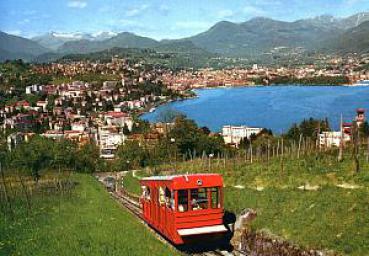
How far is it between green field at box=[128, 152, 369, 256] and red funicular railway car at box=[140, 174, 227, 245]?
141cm

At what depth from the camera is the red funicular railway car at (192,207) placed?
13.8 metres

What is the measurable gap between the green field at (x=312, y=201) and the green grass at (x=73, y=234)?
10.7 ft

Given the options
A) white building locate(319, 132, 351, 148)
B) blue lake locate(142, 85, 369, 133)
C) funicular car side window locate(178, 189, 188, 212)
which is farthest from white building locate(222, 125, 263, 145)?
funicular car side window locate(178, 189, 188, 212)

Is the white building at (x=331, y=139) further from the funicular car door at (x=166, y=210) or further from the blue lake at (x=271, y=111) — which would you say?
the blue lake at (x=271, y=111)

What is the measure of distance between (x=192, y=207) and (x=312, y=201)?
3.29 meters

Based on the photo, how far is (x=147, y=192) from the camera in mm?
17531

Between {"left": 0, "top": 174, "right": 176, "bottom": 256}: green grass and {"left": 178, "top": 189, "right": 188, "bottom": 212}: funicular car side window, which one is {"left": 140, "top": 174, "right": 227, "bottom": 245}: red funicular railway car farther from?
{"left": 0, "top": 174, "right": 176, "bottom": 256}: green grass

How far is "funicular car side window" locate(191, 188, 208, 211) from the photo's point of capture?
14125mm

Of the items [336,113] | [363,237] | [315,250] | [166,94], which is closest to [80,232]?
[315,250]

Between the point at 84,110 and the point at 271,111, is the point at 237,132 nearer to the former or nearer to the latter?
the point at 271,111

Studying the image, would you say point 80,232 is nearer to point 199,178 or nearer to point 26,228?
point 26,228

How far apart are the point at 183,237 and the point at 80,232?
270 cm

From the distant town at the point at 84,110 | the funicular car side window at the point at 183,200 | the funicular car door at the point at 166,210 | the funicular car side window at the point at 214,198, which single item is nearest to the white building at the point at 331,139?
the funicular car door at the point at 166,210

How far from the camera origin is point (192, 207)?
14.0m
